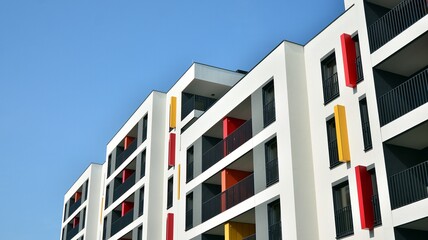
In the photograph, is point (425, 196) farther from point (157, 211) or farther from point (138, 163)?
point (138, 163)

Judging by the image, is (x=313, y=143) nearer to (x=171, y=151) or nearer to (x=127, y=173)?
(x=171, y=151)

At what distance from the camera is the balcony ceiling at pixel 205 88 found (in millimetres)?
42031

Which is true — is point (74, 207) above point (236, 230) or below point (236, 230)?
above

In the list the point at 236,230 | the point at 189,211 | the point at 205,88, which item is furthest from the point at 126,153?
the point at 236,230

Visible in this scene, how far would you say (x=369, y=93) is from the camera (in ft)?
81.0

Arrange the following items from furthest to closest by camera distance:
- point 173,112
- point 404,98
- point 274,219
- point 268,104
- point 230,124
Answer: point 173,112 < point 230,124 < point 268,104 < point 274,219 < point 404,98

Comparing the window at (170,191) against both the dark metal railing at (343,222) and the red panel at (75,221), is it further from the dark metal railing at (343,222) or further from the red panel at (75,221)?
the red panel at (75,221)

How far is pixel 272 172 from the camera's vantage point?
97.7 feet

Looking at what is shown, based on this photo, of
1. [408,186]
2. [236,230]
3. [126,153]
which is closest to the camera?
[408,186]

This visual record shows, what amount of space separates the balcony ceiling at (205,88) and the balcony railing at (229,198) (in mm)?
9502

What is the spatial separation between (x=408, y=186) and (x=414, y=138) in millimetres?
2006

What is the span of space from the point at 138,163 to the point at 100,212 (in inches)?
513

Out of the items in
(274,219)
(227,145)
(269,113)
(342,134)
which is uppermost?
(269,113)

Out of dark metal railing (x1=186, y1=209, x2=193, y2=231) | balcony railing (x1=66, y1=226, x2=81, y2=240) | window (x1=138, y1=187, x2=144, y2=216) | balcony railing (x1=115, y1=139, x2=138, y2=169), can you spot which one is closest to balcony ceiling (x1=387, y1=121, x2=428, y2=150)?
dark metal railing (x1=186, y1=209, x2=193, y2=231)
